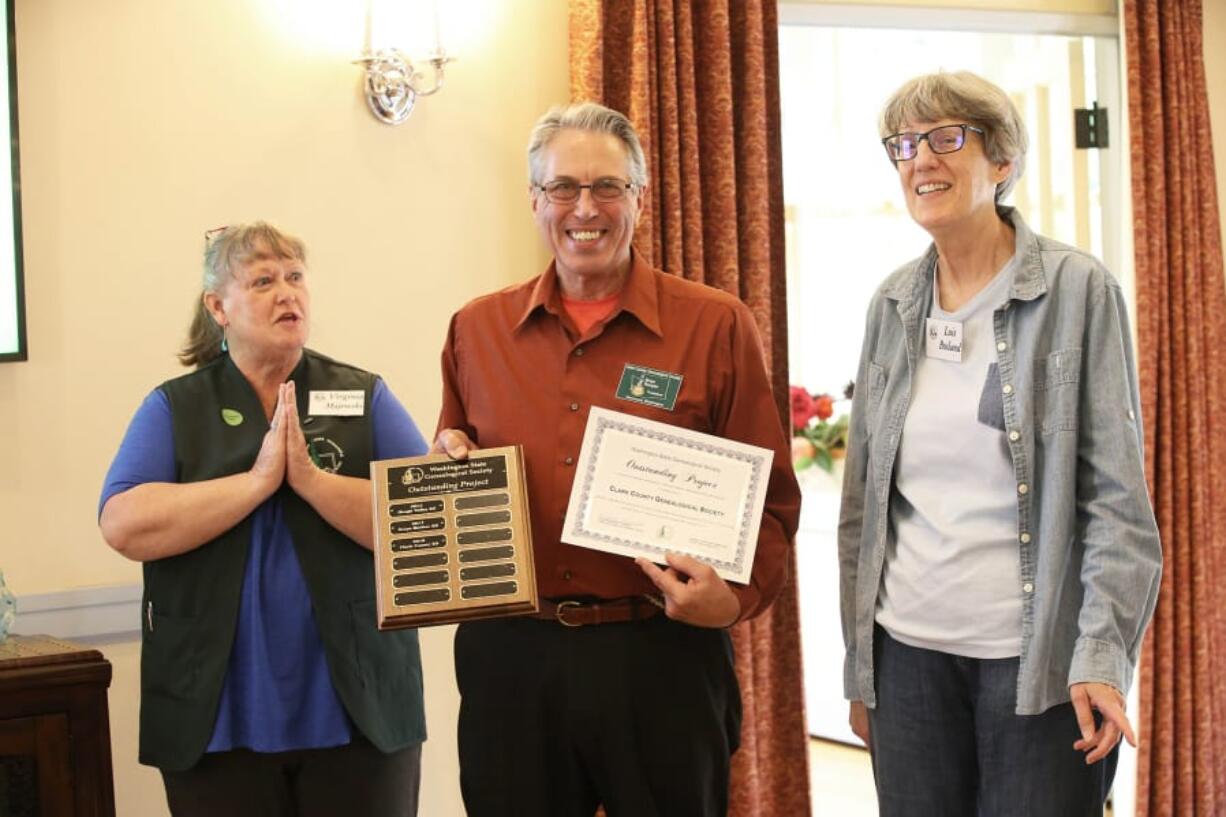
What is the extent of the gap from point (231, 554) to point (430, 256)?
4.67 ft

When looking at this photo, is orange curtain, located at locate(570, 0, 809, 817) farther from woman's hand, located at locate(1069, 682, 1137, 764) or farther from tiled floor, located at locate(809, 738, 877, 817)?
woman's hand, located at locate(1069, 682, 1137, 764)

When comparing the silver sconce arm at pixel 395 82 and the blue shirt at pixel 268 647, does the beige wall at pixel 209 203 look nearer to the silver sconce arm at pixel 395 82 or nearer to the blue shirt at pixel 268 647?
the silver sconce arm at pixel 395 82

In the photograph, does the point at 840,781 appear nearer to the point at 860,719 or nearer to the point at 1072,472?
the point at 860,719

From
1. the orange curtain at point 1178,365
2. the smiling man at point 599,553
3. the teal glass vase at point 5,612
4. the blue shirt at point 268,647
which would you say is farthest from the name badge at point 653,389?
the orange curtain at point 1178,365

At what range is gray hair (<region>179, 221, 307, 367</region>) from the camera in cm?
255

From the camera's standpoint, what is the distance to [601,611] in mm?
2244

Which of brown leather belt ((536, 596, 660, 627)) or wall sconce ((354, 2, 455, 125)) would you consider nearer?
brown leather belt ((536, 596, 660, 627))

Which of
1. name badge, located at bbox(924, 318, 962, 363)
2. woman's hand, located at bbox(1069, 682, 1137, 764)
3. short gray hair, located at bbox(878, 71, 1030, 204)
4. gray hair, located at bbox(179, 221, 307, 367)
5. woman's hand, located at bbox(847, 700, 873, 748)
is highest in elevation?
short gray hair, located at bbox(878, 71, 1030, 204)

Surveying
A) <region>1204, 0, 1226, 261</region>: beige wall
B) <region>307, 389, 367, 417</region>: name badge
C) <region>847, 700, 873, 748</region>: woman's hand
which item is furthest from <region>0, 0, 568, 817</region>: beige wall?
<region>1204, 0, 1226, 261</region>: beige wall

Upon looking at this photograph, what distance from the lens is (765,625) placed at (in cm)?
402

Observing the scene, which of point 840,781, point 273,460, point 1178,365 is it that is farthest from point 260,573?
point 840,781

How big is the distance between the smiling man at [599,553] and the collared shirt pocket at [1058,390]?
433mm

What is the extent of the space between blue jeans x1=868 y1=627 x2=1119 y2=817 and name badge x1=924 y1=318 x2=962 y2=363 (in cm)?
47

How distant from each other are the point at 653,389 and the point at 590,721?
0.54m
